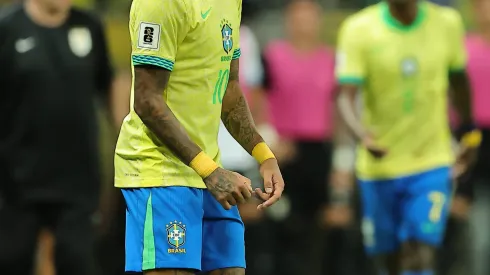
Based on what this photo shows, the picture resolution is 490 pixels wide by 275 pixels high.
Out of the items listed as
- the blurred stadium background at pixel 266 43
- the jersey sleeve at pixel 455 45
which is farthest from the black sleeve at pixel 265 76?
the jersey sleeve at pixel 455 45

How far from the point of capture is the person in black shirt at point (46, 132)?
29.3ft

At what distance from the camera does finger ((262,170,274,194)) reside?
6.11m

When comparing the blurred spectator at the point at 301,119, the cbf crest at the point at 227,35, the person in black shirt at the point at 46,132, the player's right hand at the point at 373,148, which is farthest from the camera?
the blurred spectator at the point at 301,119

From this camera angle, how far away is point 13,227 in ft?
29.5

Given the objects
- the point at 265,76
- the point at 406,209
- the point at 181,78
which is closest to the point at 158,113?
the point at 181,78

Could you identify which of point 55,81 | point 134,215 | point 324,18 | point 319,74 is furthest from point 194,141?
point 324,18

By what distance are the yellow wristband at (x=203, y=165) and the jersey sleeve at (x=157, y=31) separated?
1.39 ft

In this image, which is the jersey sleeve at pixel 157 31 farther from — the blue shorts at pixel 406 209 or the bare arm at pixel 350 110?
the blue shorts at pixel 406 209

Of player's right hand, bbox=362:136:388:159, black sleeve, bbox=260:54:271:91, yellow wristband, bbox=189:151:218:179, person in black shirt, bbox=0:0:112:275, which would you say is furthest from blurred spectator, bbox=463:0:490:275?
yellow wristband, bbox=189:151:218:179

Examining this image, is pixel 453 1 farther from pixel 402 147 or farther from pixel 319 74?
pixel 402 147

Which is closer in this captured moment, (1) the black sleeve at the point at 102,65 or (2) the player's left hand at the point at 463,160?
(1) the black sleeve at the point at 102,65

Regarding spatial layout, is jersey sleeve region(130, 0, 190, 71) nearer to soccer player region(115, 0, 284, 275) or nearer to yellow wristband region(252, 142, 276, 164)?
soccer player region(115, 0, 284, 275)

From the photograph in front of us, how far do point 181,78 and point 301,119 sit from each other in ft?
18.2

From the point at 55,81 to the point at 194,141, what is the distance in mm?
3051
